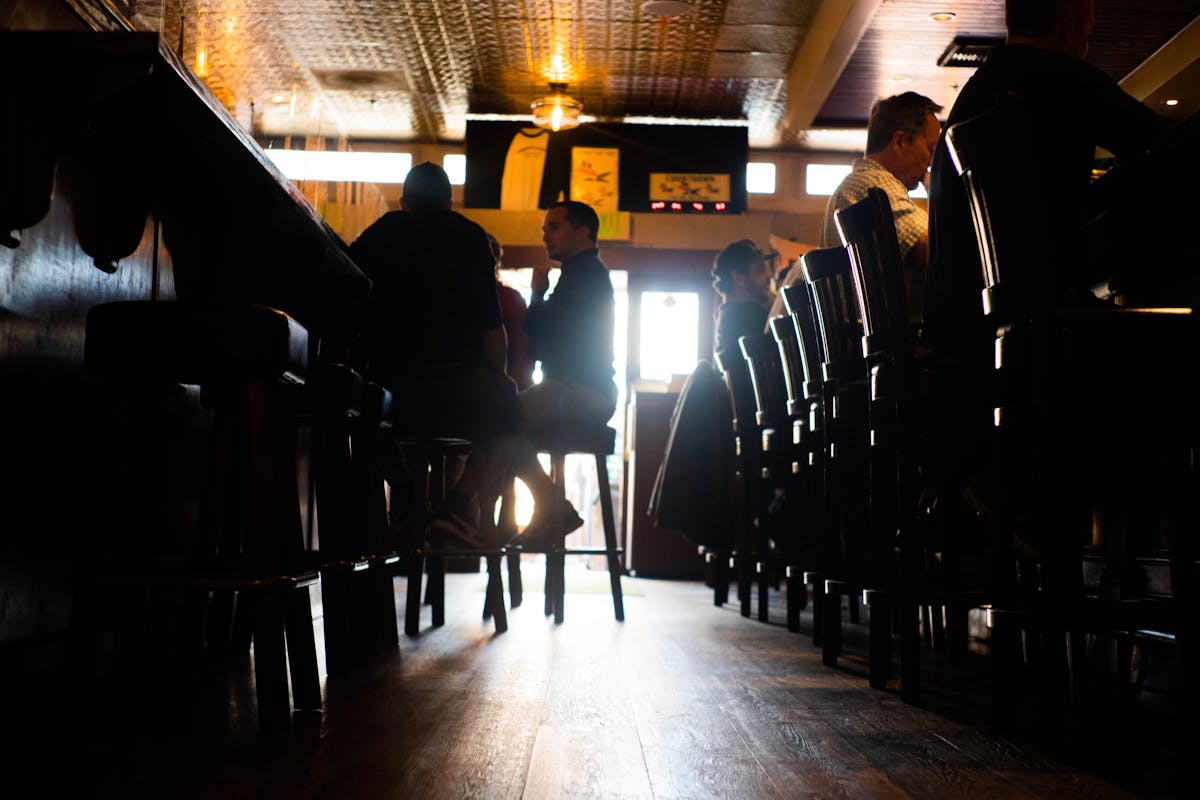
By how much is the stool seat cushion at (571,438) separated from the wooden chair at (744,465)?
22.9 inches

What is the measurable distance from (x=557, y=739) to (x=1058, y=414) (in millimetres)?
862

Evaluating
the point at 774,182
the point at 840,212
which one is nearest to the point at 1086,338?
the point at 840,212

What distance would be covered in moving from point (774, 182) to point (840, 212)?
22.8ft

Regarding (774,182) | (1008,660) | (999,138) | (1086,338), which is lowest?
(1008,660)

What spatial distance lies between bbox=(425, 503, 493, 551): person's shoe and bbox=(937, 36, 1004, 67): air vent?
4412mm

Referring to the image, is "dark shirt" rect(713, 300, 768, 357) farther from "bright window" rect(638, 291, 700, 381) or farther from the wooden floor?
"bright window" rect(638, 291, 700, 381)

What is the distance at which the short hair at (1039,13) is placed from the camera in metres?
2.36

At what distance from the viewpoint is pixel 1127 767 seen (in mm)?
1495

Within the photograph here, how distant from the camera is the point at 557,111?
24.0 feet

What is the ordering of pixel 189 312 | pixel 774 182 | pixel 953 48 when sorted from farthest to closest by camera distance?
pixel 774 182 < pixel 953 48 < pixel 189 312

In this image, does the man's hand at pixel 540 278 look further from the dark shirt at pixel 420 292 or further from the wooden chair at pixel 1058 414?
the wooden chair at pixel 1058 414

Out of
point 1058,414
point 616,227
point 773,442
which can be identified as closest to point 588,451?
point 773,442

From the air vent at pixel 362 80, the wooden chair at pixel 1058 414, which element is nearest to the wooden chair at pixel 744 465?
the wooden chair at pixel 1058 414

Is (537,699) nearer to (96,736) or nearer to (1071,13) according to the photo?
(96,736)
